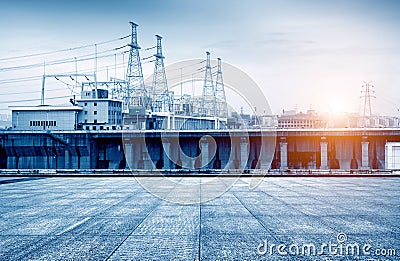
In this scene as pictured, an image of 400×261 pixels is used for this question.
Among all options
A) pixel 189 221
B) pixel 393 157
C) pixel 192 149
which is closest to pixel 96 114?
pixel 192 149

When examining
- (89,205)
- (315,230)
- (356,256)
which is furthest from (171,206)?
(356,256)

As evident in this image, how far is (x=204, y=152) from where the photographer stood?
68000 millimetres

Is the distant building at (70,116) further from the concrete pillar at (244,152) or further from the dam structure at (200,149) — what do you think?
the concrete pillar at (244,152)

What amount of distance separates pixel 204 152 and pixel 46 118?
109 ft

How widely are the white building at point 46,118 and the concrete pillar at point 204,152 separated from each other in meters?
28.0

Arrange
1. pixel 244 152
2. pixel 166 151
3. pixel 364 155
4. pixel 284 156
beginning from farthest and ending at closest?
pixel 166 151
pixel 244 152
pixel 284 156
pixel 364 155

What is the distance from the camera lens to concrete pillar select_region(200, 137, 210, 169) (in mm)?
67500

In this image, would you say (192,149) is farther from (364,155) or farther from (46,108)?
(46,108)

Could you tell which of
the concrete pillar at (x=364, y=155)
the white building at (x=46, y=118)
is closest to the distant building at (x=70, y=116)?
the white building at (x=46, y=118)

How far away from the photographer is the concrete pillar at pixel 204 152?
6750 cm

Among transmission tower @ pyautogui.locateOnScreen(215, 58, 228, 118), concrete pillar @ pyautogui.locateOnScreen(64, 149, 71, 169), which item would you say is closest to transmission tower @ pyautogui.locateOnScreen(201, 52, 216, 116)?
transmission tower @ pyautogui.locateOnScreen(215, 58, 228, 118)

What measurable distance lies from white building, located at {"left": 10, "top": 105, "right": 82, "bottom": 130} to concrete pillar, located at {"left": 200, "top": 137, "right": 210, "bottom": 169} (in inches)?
1104

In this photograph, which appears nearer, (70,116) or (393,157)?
(393,157)

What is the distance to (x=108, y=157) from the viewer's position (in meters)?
70.8
